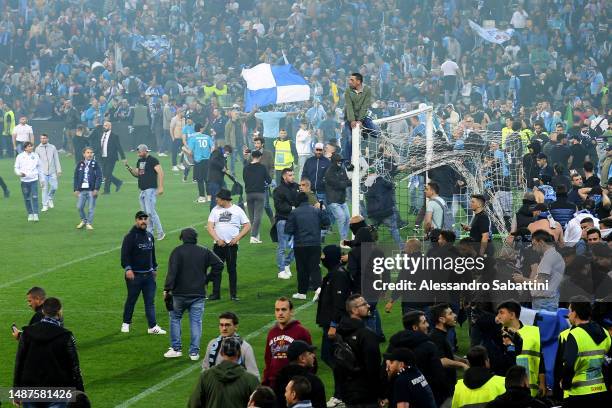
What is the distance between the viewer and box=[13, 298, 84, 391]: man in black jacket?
39.0ft

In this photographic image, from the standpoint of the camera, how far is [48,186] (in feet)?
99.2

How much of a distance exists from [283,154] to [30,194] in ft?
18.3

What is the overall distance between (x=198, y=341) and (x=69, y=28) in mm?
35668

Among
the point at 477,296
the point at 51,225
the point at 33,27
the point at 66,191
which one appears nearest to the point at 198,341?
the point at 477,296

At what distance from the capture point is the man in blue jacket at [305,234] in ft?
63.6

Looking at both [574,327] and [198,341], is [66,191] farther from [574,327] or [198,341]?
[574,327]

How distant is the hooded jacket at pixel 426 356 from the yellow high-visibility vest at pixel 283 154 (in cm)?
1713

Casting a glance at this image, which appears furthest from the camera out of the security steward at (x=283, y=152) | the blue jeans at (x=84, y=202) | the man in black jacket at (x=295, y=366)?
the security steward at (x=283, y=152)

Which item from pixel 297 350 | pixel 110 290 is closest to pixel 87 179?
pixel 110 290

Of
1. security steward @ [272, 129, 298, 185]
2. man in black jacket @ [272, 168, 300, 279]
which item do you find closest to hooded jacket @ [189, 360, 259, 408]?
man in black jacket @ [272, 168, 300, 279]

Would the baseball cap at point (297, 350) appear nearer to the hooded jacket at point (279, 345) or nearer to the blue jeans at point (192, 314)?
the hooded jacket at point (279, 345)

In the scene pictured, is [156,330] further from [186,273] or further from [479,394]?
[479,394]

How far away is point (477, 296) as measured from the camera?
15023 millimetres

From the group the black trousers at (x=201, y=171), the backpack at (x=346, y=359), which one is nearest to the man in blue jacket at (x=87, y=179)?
the black trousers at (x=201, y=171)
